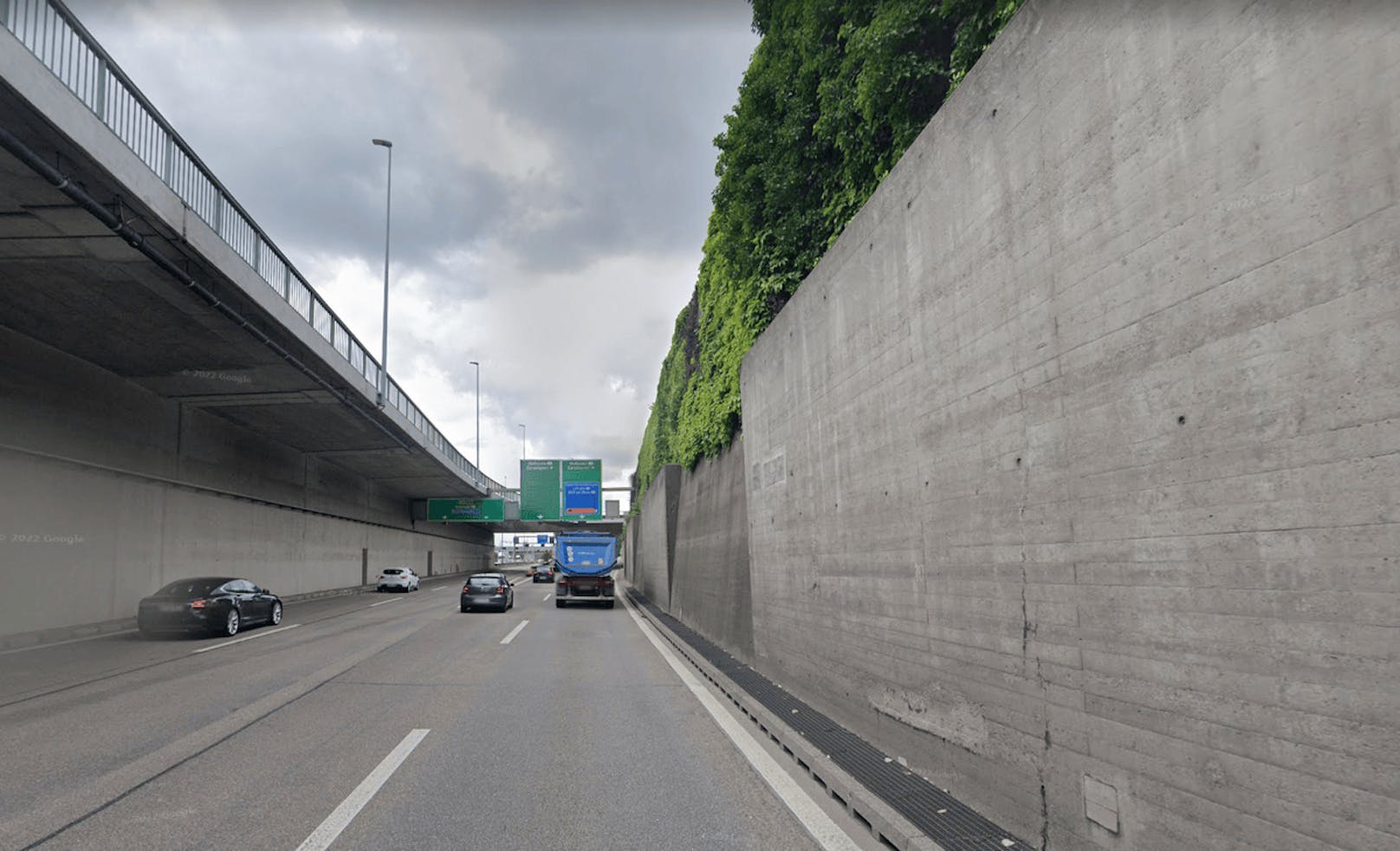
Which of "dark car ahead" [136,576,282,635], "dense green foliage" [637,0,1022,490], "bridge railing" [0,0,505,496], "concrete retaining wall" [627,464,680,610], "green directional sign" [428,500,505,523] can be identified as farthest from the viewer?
"green directional sign" [428,500,505,523]

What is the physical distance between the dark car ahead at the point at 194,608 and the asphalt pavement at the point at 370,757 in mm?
3106

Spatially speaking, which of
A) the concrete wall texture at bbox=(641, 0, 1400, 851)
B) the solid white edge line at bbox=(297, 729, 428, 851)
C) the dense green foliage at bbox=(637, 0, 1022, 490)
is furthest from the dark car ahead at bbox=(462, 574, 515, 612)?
the concrete wall texture at bbox=(641, 0, 1400, 851)

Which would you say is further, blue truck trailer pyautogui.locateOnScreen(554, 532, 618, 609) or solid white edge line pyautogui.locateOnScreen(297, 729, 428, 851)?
blue truck trailer pyautogui.locateOnScreen(554, 532, 618, 609)

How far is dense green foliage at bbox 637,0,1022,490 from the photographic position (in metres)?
8.54

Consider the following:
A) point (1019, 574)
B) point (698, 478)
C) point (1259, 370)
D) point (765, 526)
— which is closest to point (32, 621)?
point (698, 478)

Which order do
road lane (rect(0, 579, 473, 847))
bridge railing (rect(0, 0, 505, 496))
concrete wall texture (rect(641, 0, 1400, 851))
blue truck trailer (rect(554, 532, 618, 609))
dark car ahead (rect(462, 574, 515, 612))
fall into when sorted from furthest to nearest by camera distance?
blue truck trailer (rect(554, 532, 618, 609)) < dark car ahead (rect(462, 574, 515, 612)) < bridge railing (rect(0, 0, 505, 496)) < road lane (rect(0, 579, 473, 847)) < concrete wall texture (rect(641, 0, 1400, 851))

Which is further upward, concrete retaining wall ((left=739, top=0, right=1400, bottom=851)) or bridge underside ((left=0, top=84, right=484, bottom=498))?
bridge underside ((left=0, top=84, right=484, bottom=498))

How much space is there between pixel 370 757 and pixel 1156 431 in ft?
21.3

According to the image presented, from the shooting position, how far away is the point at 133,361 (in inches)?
740

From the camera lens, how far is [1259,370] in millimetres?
3043

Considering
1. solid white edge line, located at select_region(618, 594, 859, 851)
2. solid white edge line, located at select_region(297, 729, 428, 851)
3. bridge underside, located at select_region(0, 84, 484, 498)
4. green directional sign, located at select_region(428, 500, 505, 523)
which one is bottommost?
solid white edge line, located at select_region(618, 594, 859, 851)

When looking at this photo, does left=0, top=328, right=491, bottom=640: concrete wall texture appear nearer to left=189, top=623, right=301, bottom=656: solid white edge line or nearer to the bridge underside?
the bridge underside

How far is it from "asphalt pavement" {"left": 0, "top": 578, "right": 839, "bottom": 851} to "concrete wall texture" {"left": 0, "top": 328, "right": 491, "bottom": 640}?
4460mm

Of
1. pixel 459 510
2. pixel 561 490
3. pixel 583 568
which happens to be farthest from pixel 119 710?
pixel 459 510
